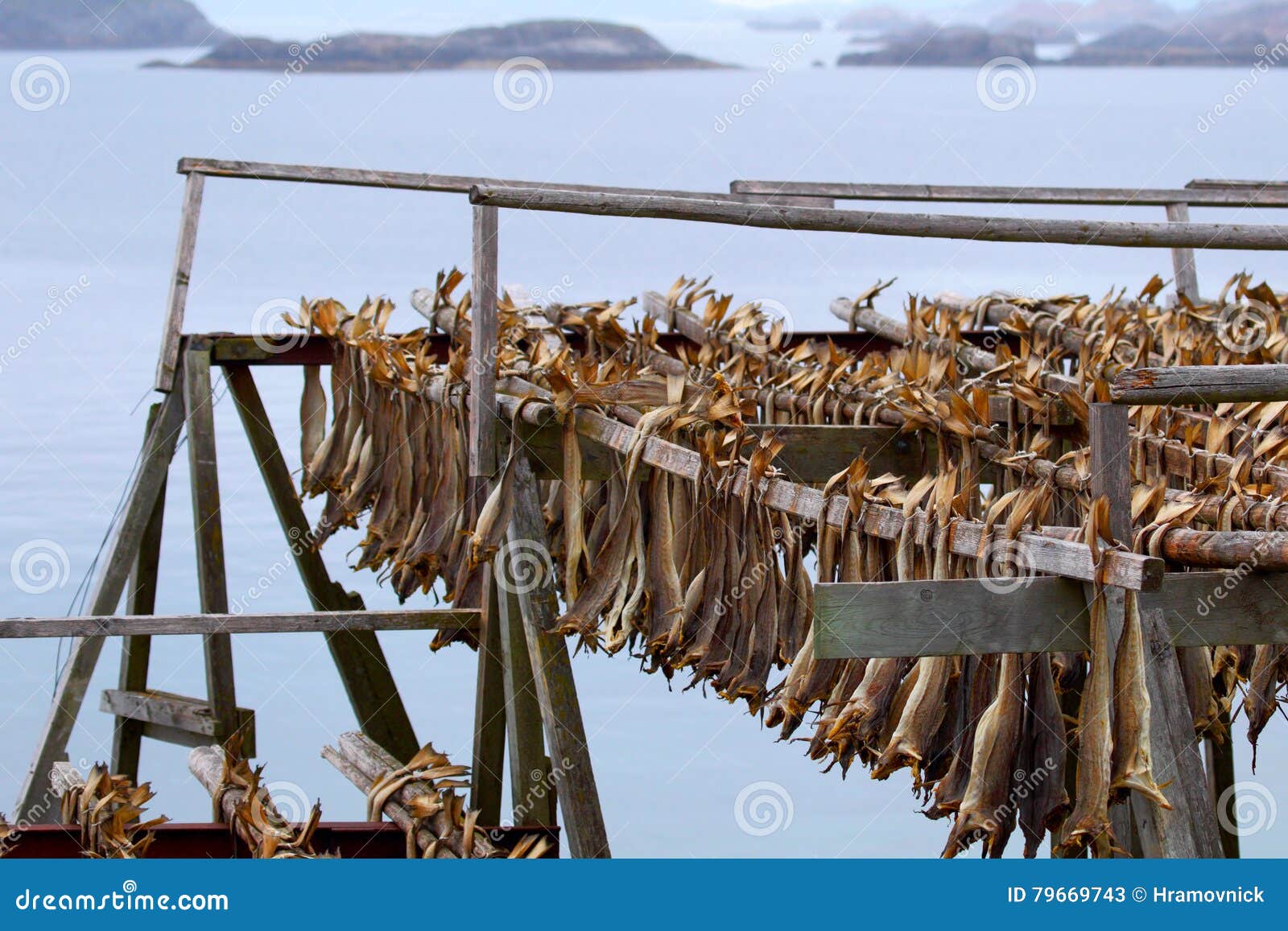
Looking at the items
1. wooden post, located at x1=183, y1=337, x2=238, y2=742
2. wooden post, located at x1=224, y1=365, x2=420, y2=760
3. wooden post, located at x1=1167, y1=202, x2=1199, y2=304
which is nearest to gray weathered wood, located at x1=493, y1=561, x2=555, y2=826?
wooden post, located at x1=224, y1=365, x2=420, y2=760

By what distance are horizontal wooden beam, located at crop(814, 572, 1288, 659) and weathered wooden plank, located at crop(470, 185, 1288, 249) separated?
2.39 feet

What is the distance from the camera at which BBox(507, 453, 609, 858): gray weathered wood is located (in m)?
5.05

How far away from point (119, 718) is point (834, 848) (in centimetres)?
467

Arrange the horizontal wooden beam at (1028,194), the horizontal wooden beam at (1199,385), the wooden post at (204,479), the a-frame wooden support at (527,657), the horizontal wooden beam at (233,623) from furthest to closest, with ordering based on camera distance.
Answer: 1. the horizontal wooden beam at (1028,194)
2. the wooden post at (204,479)
3. the horizontal wooden beam at (233,623)
4. the a-frame wooden support at (527,657)
5. the horizontal wooden beam at (1199,385)

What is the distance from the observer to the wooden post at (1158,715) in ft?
10.7

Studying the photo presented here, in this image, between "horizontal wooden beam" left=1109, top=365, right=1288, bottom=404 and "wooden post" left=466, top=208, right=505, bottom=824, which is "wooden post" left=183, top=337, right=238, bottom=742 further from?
"horizontal wooden beam" left=1109, top=365, right=1288, bottom=404

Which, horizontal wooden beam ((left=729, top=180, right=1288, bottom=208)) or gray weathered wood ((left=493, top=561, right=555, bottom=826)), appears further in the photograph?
horizontal wooden beam ((left=729, top=180, right=1288, bottom=208))

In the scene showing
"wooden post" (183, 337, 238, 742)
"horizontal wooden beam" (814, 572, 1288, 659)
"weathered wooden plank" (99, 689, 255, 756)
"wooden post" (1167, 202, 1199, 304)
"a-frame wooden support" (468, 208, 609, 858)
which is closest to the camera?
"horizontal wooden beam" (814, 572, 1288, 659)

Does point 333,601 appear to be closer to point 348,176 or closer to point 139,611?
point 139,611

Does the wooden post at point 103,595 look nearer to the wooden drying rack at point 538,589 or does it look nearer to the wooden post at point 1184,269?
the wooden drying rack at point 538,589

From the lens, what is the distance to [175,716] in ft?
23.7

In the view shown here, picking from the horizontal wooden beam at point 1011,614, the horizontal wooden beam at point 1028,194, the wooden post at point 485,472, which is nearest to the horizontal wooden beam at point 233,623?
the wooden post at point 485,472

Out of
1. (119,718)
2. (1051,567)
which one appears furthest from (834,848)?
(1051,567)

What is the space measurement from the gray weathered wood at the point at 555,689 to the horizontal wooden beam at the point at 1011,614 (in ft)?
6.13
